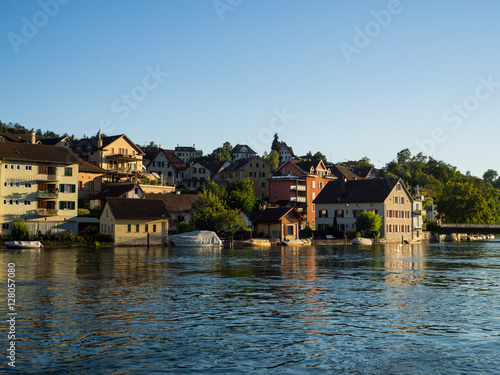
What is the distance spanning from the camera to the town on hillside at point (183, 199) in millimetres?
81500

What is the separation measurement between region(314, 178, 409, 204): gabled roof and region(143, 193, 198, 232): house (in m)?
32.6

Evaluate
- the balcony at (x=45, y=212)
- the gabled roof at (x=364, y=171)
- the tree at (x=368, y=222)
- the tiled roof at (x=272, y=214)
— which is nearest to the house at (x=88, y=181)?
the balcony at (x=45, y=212)

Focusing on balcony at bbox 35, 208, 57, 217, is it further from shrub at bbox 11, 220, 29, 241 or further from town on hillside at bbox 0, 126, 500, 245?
shrub at bbox 11, 220, 29, 241

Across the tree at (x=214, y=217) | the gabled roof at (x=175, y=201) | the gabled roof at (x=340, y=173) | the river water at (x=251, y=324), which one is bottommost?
the river water at (x=251, y=324)

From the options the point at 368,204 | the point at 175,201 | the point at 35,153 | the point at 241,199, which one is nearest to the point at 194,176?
the point at 241,199

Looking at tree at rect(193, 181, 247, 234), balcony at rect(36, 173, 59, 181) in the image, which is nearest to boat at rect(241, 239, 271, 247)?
tree at rect(193, 181, 247, 234)

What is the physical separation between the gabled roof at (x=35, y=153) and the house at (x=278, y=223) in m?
33.1

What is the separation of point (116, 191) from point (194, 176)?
207 ft

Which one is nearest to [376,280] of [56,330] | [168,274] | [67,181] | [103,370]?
[168,274]

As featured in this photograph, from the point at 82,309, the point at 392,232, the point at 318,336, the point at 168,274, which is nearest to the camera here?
the point at 318,336

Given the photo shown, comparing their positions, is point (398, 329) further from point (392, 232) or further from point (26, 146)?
point (392, 232)

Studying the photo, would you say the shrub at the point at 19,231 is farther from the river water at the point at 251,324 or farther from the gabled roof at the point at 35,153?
the river water at the point at 251,324

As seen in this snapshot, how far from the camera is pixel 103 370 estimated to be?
15.6 metres

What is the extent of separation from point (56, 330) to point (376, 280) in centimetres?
2395
